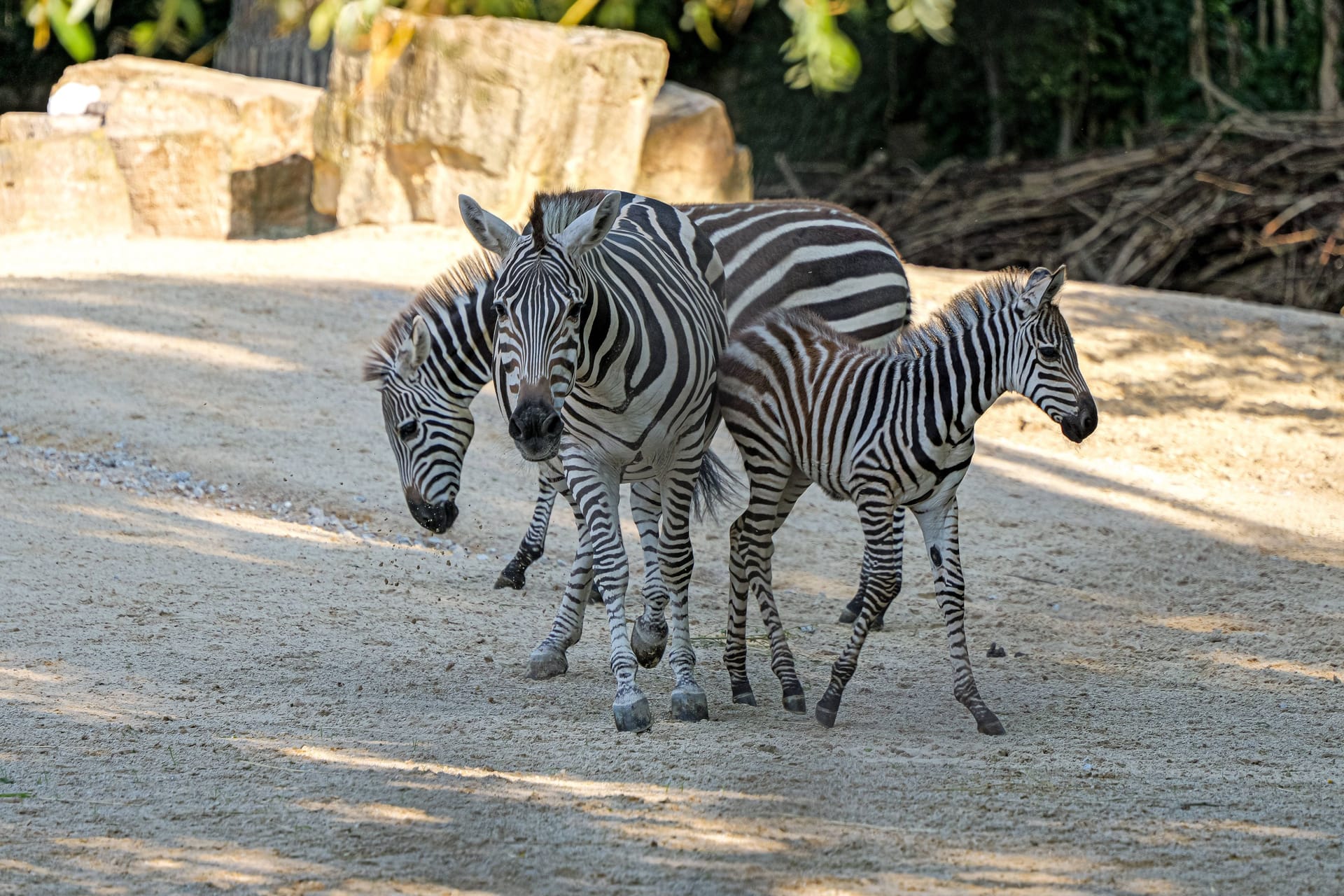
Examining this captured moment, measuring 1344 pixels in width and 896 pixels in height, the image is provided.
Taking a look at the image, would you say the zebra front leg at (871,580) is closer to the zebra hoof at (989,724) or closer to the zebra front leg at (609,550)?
the zebra hoof at (989,724)

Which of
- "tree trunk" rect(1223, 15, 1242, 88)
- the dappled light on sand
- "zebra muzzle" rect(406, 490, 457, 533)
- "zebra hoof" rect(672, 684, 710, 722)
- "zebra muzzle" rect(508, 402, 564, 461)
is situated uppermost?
"tree trunk" rect(1223, 15, 1242, 88)

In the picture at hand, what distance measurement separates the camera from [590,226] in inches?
164

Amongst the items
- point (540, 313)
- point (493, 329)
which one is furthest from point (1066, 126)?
point (540, 313)

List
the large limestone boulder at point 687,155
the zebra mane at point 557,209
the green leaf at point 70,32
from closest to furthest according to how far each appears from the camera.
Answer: the green leaf at point 70,32 < the zebra mane at point 557,209 < the large limestone boulder at point 687,155

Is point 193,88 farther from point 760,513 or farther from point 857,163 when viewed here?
point 857,163

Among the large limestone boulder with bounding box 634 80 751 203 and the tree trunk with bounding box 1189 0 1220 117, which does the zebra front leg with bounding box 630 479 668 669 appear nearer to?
the large limestone boulder with bounding box 634 80 751 203

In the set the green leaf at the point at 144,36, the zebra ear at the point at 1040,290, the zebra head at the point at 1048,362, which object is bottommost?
the zebra head at the point at 1048,362

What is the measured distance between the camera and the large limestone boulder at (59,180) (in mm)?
12445

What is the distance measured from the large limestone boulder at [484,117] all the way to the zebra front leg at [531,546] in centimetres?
635

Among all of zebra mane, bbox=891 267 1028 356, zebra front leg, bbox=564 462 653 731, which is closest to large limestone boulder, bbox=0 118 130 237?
zebra front leg, bbox=564 462 653 731

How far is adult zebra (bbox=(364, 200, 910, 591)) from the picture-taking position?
17.9 feet

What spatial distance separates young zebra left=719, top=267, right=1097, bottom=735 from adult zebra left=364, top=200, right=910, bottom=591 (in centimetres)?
51

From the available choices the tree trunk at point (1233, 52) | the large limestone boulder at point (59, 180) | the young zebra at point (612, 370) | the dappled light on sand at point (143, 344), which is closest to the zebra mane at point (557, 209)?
the young zebra at point (612, 370)

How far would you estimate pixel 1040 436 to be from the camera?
9.79 metres
